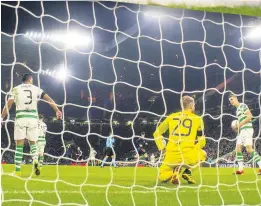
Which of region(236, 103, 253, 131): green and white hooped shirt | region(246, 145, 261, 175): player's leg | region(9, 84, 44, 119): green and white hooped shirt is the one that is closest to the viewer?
region(9, 84, 44, 119): green and white hooped shirt

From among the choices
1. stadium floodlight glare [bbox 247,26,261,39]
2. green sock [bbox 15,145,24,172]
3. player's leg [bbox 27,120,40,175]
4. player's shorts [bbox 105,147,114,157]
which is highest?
stadium floodlight glare [bbox 247,26,261,39]

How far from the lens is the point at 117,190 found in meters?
1.38

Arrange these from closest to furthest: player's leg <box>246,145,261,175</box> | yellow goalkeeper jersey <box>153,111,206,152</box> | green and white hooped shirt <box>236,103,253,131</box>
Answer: yellow goalkeeper jersey <box>153,111,206,152</box>
green and white hooped shirt <box>236,103,253,131</box>
player's leg <box>246,145,261,175</box>

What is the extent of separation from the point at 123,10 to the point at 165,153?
1.89 feet

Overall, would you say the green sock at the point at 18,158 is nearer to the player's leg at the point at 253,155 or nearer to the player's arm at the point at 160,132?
the player's arm at the point at 160,132

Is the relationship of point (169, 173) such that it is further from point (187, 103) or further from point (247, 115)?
point (247, 115)

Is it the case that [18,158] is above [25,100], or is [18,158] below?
below

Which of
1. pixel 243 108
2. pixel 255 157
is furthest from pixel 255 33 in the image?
pixel 255 157

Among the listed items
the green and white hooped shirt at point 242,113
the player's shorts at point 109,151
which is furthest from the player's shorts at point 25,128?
the green and white hooped shirt at point 242,113

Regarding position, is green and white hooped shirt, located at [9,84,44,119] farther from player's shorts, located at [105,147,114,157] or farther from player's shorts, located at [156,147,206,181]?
player's shorts, located at [105,147,114,157]

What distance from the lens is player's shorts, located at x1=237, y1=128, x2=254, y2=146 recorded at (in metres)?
1.77

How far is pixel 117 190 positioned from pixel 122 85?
45 centimetres

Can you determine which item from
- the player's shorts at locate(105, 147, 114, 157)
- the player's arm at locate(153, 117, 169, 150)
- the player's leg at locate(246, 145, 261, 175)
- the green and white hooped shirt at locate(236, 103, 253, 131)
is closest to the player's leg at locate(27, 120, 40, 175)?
the player's arm at locate(153, 117, 169, 150)

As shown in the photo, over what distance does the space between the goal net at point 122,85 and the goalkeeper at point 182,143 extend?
0.04 metres
